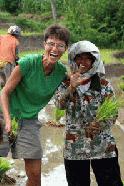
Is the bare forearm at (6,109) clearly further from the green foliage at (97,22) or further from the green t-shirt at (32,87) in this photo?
the green foliage at (97,22)

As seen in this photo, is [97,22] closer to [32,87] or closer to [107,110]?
[107,110]

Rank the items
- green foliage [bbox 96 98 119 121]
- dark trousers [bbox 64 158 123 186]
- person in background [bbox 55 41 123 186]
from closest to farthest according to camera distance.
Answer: person in background [bbox 55 41 123 186], green foliage [bbox 96 98 119 121], dark trousers [bbox 64 158 123 186]

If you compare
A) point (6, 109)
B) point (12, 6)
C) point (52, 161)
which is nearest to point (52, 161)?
point (52, 161)

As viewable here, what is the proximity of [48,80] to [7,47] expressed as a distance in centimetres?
539

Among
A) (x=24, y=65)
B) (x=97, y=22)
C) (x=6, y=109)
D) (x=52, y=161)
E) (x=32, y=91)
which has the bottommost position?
(x=97, y=22)

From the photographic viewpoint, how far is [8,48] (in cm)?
970

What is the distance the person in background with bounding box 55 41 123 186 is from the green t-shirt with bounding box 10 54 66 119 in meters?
0.12

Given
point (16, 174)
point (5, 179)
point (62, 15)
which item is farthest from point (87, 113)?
point (62, 15)

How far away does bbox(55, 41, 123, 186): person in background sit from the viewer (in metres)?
4.23

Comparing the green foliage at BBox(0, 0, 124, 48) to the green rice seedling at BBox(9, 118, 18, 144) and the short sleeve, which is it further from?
the short sleeve

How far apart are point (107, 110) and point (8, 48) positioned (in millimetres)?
5406

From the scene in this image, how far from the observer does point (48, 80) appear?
4434 mm

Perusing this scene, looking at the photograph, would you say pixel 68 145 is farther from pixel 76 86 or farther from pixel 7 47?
pixel 7 47

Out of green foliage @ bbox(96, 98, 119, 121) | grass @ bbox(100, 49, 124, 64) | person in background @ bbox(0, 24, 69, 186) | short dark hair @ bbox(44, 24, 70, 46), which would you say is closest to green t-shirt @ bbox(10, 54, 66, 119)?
person in background @ bbox(0, 24, 69, 186)
